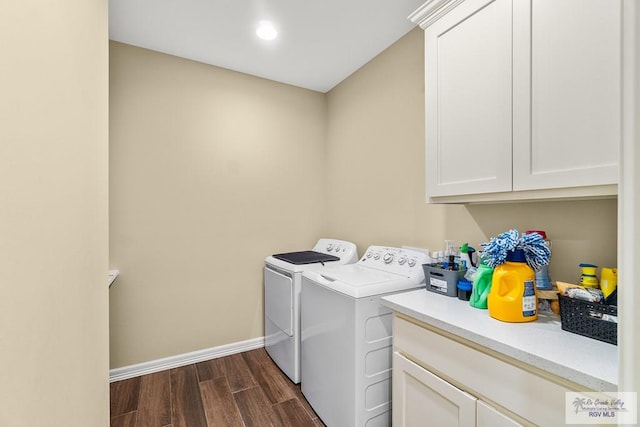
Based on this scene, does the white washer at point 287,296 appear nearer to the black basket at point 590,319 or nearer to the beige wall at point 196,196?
the beige wall at point 196,196

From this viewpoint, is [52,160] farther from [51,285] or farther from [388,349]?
[388,349]

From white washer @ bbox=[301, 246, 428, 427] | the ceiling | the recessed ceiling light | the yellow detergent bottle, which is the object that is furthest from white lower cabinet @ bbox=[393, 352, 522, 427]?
the recessed ceiling light

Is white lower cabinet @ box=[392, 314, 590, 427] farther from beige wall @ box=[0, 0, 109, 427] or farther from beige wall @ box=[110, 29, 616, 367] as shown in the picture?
beige wall @ box=[0, 0, 109, 427]

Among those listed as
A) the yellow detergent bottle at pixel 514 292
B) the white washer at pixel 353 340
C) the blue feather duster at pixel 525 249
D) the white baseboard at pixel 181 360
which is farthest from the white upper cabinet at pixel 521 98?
the white baseboard at pixel 181 360

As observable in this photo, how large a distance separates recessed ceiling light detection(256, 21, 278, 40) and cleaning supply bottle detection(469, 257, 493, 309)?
1959 millimetres

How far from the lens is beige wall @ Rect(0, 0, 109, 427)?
0.43 metres

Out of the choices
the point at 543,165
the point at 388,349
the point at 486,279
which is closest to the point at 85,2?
the point at 543,165

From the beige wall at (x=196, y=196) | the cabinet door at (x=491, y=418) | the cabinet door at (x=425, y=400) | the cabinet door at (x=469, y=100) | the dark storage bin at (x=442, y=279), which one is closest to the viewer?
the cabinet door at (x=491, y=418)

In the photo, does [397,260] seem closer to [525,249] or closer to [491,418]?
[525,249]

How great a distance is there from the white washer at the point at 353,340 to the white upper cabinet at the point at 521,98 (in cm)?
55

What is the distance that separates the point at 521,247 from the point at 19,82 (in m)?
1.46

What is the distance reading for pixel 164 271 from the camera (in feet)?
7.47

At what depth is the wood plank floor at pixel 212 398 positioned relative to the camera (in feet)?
5.64

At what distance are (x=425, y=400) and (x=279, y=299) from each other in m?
1.33
